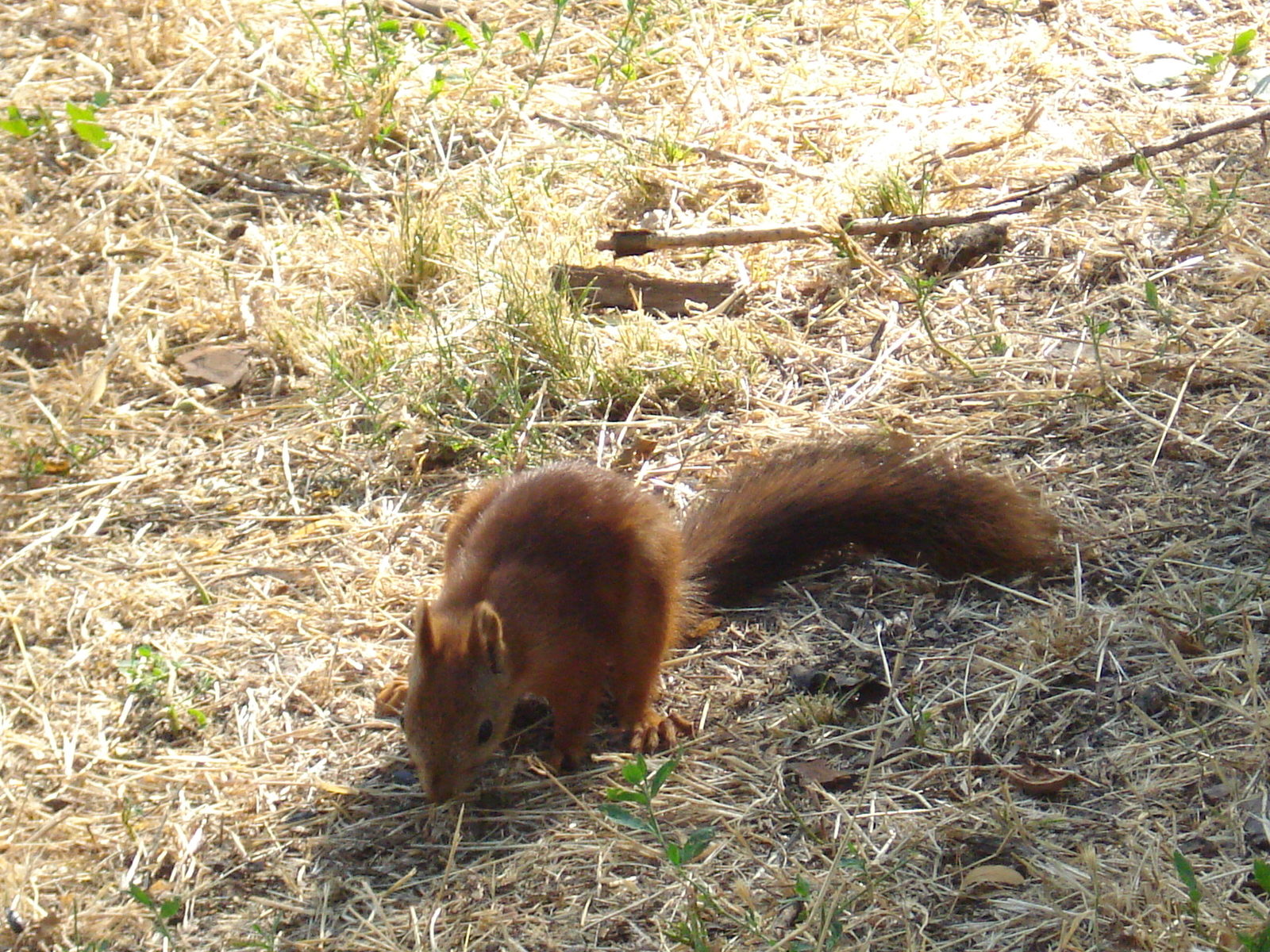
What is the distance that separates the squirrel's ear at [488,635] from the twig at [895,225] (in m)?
1.81

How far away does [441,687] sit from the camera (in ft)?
9.11

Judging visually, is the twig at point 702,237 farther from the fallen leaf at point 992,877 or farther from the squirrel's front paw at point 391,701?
the fallen leaf at point 992,877

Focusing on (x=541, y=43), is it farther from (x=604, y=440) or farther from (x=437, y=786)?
(x=437, y=786)

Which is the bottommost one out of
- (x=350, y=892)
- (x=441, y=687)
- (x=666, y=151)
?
(x=350, y=892)

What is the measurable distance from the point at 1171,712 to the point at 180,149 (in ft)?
14.1

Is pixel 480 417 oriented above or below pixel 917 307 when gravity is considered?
below

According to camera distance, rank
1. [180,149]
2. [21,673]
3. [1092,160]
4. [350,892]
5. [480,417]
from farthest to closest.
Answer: [180,149]
[1092,160]
[480,417]
[21,673]
[350,892]

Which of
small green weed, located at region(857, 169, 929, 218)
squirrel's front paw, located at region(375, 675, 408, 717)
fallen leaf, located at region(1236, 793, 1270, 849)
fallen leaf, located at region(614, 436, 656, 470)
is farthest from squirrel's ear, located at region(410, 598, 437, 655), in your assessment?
small green weed, located at region(857, 169, 929, 218)

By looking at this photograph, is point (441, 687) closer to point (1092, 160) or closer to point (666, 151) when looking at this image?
point (666, 151)

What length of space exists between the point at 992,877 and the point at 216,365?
118 inches

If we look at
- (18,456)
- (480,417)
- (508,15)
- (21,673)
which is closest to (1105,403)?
(480,417)

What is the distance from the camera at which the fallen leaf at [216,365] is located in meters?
4.31

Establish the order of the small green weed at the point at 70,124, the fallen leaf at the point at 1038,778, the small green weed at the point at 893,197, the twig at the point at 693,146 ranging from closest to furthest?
1. the fallen leaf at the point at 1038,778
2. the small green weed at the point at 893,197
3. the twig at the point at 693,146
4. the small green weed at the point at 70,124

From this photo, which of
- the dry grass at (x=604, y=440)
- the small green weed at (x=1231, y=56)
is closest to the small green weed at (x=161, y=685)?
the dry grass at (x=604, y=440)
